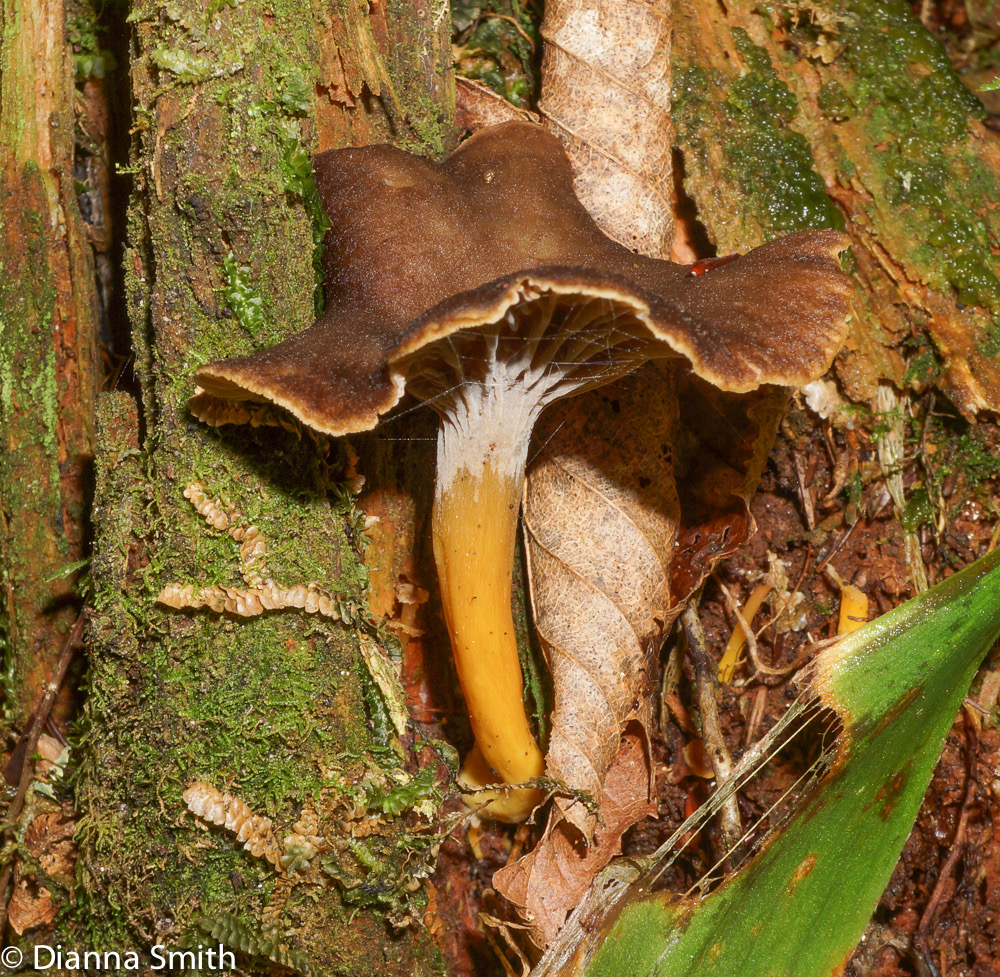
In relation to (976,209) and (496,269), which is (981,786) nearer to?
(976,209)

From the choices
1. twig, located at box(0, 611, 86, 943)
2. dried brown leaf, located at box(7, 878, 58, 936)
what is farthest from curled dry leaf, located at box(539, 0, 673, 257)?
dried brown leaf, located at box(7, 878, 58, 936)

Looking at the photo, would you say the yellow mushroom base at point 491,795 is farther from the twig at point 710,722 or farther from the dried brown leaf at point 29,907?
the dried brown leaf at point 29,907

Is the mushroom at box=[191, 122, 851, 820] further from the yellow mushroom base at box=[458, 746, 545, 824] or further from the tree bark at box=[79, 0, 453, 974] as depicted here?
the tree bark at box=[79, 0, 453, 974]

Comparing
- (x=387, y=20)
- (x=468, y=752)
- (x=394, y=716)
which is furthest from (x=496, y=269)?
(x=468, y=752)

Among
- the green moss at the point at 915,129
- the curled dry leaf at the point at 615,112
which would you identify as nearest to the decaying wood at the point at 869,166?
the green moss at the point at 915,129

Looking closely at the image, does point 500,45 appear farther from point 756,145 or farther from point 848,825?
point 848,825
